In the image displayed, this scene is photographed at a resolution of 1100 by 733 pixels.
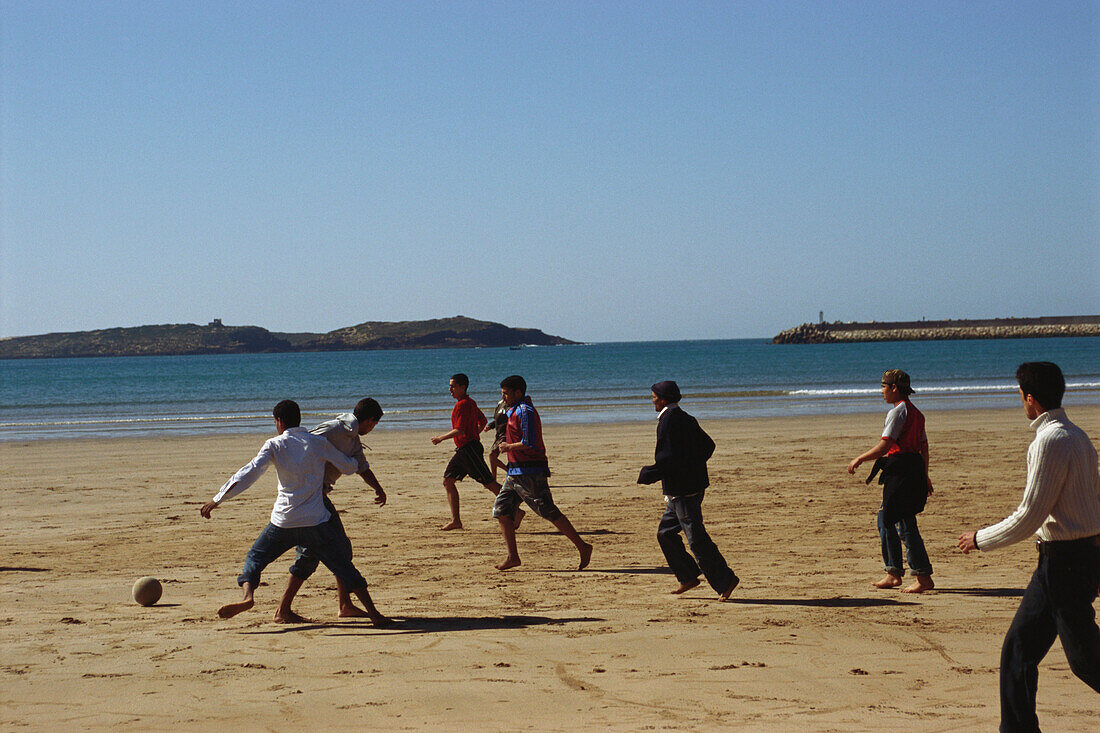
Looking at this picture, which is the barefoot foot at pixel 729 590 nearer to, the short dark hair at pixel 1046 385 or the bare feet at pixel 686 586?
the bare feet at pixel 686 586

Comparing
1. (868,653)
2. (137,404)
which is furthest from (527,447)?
(137,404)

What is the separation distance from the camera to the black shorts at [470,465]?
37.2 ft

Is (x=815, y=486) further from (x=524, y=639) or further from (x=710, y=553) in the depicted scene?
(x=524, y=639)

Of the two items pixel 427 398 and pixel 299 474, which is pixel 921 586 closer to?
pixel 299 474

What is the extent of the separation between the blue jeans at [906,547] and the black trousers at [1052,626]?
3466 mm

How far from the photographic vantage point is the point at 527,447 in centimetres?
882

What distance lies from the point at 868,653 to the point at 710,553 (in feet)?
5.59

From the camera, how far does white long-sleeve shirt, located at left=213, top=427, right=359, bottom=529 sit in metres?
6.75

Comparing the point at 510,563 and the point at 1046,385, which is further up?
the point at 1046,385

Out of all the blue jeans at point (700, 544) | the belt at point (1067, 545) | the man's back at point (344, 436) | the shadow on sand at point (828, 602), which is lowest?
the shadow on sand at point (828, 602)

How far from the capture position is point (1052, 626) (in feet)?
14.1

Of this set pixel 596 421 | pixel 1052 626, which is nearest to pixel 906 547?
pixel 1052 626

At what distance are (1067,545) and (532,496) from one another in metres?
5.24

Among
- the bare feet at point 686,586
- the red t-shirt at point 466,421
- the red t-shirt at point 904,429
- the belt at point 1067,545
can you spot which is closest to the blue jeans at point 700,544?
the bare feet at point 686,586
